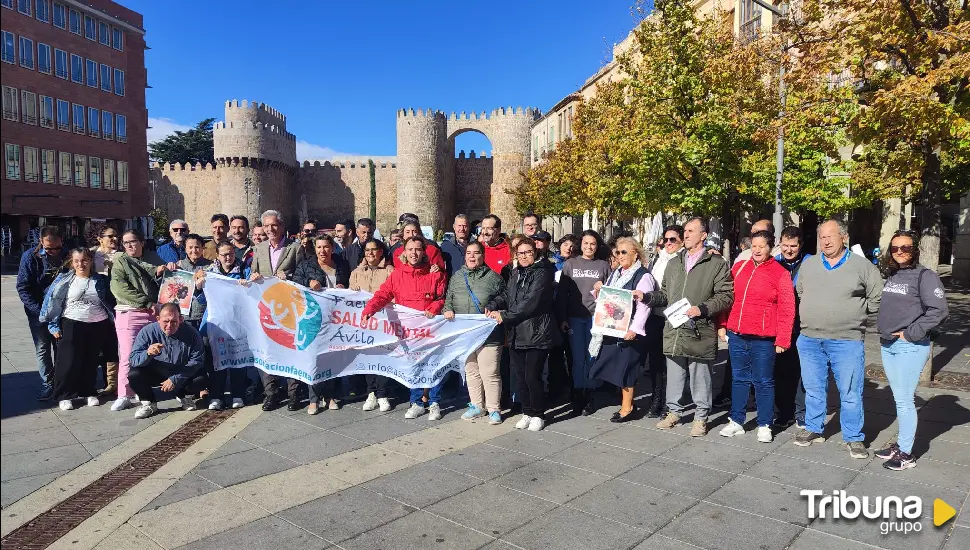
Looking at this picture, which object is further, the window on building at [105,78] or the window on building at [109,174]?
the window on building at [109,174]

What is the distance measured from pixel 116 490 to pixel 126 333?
2.50 metres

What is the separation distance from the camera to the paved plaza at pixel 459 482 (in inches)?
155

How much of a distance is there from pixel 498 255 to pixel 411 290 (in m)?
1.13

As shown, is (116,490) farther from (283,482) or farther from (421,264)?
(421,264)

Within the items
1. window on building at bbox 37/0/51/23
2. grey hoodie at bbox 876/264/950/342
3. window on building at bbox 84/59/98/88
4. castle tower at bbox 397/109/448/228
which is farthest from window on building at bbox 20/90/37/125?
grey hoodie at bbox 876/264/950/342

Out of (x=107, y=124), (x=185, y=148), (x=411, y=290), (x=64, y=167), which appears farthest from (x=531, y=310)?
(x=185, y=148)

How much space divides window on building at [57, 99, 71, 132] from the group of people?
3443 cm

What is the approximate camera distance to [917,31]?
779 centimetres

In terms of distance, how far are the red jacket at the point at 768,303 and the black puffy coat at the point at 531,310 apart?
1673 mm

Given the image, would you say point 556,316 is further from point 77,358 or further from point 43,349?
point 43,349

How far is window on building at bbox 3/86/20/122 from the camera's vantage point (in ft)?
106

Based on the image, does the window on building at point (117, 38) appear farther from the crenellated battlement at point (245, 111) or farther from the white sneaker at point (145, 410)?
the white sneaker at point (145, 410)

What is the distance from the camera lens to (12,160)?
32.6 meters

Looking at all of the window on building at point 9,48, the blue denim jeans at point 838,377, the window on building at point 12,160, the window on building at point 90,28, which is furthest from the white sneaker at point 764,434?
the window on building at point 90,28
